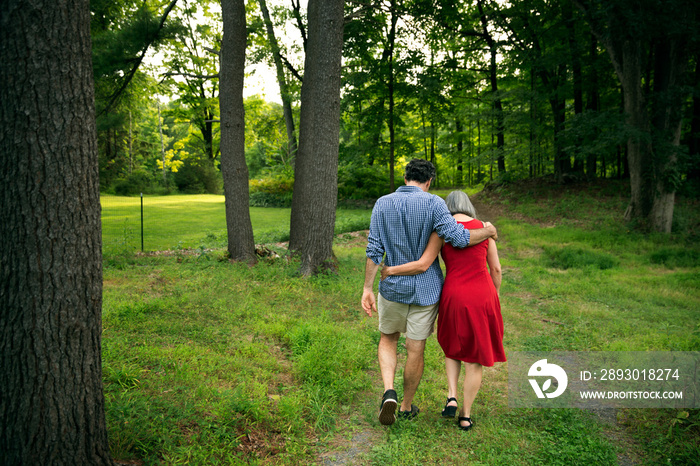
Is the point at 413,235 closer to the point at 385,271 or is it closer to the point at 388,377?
the point at 385,271

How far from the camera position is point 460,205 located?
11.5 feet

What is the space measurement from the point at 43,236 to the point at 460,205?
9.63ft

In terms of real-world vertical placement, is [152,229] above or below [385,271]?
below

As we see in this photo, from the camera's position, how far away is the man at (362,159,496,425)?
3271 mm

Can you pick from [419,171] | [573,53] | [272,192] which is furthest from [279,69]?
[419,171]

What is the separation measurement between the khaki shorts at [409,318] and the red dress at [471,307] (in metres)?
0.14

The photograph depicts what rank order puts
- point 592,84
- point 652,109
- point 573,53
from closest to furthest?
point 652,109 < point 573,53 < point 592,84

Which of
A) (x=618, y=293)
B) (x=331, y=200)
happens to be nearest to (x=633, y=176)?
(x=618, y=293)

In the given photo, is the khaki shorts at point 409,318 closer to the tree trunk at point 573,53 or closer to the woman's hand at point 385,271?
the woman's hand at point 385,271

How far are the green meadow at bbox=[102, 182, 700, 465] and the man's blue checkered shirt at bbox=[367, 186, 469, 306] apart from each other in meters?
1.15

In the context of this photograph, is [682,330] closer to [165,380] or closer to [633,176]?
[165,380]

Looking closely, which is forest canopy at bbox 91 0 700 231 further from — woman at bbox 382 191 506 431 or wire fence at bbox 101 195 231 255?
woman at bbox 382 191 506 431

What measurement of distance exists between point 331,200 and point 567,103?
26062 millimetres

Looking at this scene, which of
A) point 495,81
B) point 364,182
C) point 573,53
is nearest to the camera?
point 573,53
